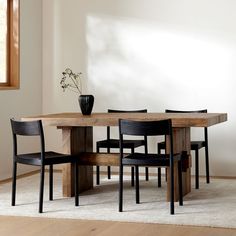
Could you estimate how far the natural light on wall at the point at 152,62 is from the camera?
22.9ft

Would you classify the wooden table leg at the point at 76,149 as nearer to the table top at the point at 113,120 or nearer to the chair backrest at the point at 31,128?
the table top at the point at 113,120

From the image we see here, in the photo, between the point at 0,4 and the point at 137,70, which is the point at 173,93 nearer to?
the point at 137,70

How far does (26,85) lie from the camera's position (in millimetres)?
7312

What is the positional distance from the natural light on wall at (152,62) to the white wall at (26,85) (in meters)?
0.63

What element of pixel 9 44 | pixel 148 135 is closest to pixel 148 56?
pixel 9 44

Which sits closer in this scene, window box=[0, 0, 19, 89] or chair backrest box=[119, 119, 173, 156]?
chair backrest box=[119, 119, 173, 156]

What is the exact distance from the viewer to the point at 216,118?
553cm

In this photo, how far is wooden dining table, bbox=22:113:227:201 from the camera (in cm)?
539

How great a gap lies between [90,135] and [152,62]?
145cm

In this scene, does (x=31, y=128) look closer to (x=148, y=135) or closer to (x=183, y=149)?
(x=148, y=135)

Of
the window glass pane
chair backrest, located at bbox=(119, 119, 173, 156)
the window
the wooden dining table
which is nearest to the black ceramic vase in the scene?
the wooden dining table

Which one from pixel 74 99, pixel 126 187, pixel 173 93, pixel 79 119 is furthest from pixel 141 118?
pixel 74 99

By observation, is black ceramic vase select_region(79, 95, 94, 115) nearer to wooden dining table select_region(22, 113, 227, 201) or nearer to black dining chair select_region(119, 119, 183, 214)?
wooden dining table select_region(22, 113, 227, 201)

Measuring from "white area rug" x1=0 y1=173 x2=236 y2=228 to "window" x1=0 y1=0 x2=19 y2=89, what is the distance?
4.36ft
